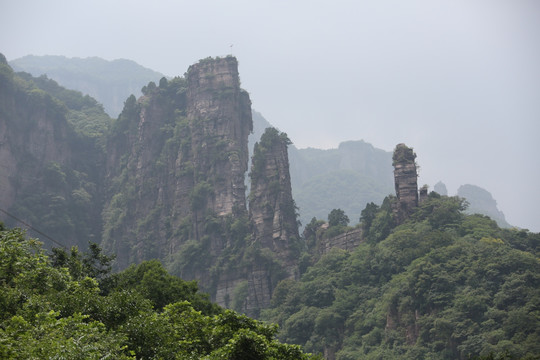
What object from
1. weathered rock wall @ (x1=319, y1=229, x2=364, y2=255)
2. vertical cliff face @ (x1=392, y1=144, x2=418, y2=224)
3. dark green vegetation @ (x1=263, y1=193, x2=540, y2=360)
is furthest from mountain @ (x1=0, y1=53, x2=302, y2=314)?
vertical cliff face @ (x1=392, y1=144, x2=418, y2=224)

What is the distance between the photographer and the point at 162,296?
177ft

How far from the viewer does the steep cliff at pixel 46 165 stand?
112 metres

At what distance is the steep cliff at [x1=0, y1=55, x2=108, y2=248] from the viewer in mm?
112062

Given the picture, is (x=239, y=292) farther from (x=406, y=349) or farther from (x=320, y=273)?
(x=406, y=349)

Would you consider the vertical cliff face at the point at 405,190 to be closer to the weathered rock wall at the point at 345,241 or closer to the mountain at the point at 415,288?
the mountain at the point at 415,288

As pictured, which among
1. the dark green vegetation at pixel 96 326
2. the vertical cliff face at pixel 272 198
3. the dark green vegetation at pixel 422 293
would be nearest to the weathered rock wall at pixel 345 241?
the dark green vegetation at pixel 422 293

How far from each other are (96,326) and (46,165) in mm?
92667

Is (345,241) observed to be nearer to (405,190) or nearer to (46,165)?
(405,190)

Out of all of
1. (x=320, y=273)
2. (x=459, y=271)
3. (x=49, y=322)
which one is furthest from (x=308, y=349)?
(x=49, y=322)

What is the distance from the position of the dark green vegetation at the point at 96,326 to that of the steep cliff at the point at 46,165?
229 ft

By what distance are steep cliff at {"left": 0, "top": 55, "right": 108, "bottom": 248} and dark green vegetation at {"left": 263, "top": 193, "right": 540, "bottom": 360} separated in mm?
38227

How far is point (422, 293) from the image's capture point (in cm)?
7612

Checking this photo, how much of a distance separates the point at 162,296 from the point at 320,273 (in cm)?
4107

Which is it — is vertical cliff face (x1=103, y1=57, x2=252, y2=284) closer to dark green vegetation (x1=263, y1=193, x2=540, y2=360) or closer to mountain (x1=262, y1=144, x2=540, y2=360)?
mountain (x1=262, y1=144, x2=540, y2=360)
